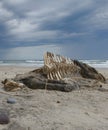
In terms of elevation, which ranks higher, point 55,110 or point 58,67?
point 58,67

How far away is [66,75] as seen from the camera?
332 inches

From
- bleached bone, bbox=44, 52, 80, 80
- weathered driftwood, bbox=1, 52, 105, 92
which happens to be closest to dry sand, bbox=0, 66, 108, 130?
weathered driftwood, bbox=1, 52, 105, 92

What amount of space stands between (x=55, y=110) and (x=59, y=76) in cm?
294

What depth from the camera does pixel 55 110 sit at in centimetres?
513

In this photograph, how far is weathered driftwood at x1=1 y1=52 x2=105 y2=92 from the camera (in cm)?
733

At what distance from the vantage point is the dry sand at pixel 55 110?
4344 mm

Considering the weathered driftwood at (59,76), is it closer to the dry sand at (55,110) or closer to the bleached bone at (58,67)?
the bleached bone at (58,67)

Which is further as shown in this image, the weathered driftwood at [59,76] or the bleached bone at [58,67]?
the bleached bone at [58,67]

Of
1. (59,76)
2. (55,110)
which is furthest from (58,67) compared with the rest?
(55,110)

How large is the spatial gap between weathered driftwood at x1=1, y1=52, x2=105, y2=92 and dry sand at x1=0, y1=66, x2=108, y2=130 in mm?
392

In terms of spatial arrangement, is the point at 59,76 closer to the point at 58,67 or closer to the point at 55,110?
the point at 58,67

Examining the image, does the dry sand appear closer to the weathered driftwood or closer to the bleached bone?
the weathered driftwood

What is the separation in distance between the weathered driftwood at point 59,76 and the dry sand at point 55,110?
0.39 m

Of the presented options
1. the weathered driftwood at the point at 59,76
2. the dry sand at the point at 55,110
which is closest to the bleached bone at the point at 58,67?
the weathered driftwood at the point at 59,76
